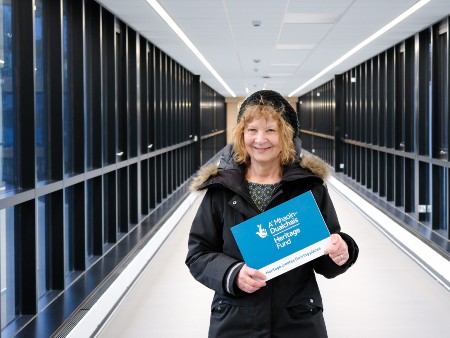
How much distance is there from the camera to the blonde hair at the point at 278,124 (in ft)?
7.12

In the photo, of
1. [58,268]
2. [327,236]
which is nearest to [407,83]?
[58,268]

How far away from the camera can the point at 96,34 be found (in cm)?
700

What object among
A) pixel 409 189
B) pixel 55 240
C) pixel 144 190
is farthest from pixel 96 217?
pixel 409 189

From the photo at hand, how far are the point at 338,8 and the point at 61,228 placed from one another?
164 inches

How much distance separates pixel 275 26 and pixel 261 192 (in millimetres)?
6980

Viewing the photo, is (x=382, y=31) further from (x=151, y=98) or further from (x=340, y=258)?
(x=340, y=258)

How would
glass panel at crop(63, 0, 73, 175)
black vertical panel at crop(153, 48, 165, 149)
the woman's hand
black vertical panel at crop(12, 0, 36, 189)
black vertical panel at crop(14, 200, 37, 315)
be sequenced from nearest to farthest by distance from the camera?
the woman's hand, black vertical panel at crop(12, 0, 36, 189), black vertical panel at crop(14, 200, 37, 315), glass panel at crop(63, 0, 73, 175), black vertical panel at crop(153, 48, 165, 149)

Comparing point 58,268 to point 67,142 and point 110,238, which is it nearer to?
point 67,142

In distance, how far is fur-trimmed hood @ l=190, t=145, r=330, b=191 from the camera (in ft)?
7.25

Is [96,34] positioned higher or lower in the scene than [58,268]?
higher

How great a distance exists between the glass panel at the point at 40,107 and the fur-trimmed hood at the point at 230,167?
3296 mm

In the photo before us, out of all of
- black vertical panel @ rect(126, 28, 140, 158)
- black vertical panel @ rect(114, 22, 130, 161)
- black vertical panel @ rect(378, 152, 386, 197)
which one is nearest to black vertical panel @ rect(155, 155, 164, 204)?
black vertical panel @ rect(126, 28, 140, 158)

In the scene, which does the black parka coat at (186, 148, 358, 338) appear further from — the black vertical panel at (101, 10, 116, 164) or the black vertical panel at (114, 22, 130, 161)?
the black vertical panel at (114, 22, 130, 161)

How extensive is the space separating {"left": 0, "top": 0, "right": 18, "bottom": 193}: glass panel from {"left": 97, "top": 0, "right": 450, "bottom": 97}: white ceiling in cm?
264
